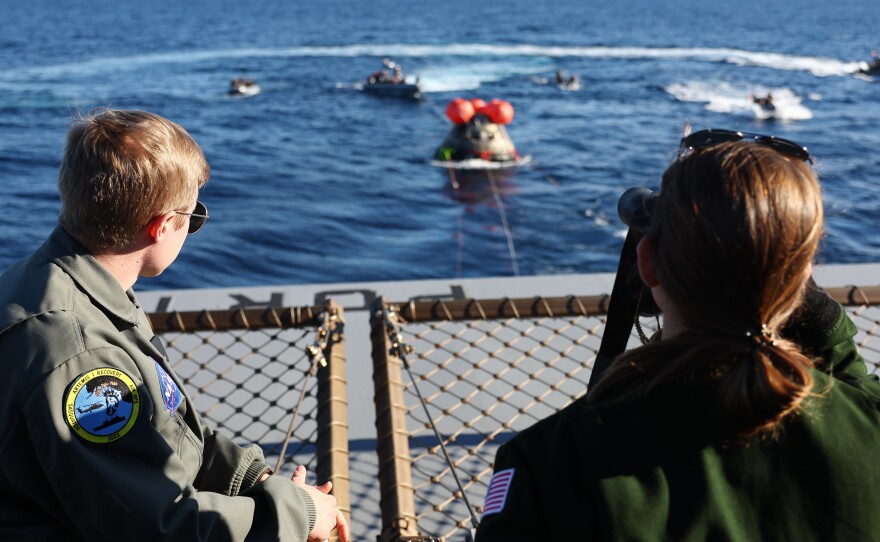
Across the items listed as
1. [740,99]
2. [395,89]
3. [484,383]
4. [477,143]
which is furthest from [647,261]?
[740,99]

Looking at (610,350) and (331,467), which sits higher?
(610,350)

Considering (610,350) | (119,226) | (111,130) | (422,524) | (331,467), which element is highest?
(111,130)

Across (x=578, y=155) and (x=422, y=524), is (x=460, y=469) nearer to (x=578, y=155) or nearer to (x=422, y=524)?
(x=422, y=524)

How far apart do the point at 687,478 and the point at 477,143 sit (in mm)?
18582

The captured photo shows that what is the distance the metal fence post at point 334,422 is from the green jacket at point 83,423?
0.55 meters

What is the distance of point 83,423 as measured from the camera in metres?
1.34

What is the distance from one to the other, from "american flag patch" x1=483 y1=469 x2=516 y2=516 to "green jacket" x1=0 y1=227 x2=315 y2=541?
580mm

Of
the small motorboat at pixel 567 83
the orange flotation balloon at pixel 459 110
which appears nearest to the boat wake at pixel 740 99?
the small motorboat at pixel 567 83

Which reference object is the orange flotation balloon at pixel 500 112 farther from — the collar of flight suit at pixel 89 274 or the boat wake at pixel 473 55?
the collar of flight suit at pixel 89 274

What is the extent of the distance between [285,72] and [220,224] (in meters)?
21.1

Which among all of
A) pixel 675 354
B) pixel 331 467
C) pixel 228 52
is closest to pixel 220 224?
pixel 331 467

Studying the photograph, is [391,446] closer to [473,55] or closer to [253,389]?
[253,389]

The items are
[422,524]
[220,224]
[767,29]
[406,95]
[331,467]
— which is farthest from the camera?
[767,29]

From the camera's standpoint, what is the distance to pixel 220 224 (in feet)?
49.5
